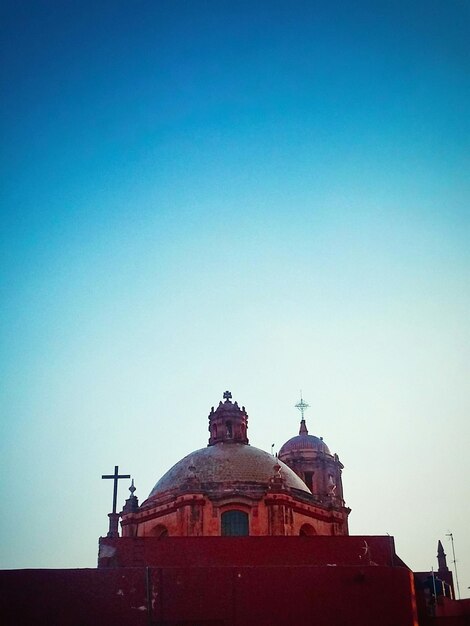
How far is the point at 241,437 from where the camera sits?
3512cm

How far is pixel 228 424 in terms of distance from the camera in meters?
35.4

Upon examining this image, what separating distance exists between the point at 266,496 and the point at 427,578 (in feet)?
25.4

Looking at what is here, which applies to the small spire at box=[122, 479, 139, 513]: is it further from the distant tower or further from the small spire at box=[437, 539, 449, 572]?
the small spire at box=[437, 539, 449, 572]

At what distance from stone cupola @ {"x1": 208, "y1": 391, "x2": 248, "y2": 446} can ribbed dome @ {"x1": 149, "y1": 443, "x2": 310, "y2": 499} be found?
1010 mm

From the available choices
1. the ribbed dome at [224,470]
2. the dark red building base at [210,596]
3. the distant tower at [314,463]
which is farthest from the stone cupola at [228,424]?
the dark red building base at [210,596]

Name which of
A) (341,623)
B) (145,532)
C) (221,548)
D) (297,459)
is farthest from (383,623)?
(297,459)

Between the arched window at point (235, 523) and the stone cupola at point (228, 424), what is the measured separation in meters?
5.67

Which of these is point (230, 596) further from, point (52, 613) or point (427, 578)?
point (427, 578)

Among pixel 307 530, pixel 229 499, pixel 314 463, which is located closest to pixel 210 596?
pixel 229 499

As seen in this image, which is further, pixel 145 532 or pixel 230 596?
pixel 145 532

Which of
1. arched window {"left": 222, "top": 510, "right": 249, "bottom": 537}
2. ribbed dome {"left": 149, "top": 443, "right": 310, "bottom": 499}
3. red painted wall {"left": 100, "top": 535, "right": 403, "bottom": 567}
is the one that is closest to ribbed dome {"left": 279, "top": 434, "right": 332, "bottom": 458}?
ribbed dome {"left": 149, "top": 443, "right": 310, "bottom": 499}

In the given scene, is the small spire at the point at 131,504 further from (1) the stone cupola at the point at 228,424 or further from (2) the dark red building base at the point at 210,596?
(2) the dark red building base at the point at 210,596

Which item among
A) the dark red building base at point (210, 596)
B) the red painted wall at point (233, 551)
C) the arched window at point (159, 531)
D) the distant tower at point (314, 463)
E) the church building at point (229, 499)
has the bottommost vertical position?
the dark red building base at point (210, 596)

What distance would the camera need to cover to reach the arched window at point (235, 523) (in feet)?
95.2
